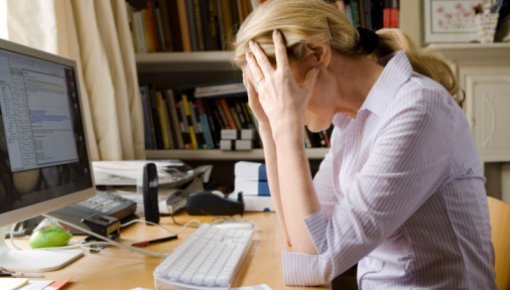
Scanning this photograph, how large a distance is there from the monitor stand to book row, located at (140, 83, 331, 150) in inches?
39.3

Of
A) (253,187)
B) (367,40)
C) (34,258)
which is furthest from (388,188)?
(253,187)

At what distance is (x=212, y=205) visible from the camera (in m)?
1.43

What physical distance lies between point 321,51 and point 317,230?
1.20 feet

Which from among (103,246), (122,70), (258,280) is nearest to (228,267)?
(258,280)

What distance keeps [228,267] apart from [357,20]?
1374 mm

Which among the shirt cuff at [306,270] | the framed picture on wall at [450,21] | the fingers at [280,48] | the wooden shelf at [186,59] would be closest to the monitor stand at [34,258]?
the shirt cuff at [306,270]

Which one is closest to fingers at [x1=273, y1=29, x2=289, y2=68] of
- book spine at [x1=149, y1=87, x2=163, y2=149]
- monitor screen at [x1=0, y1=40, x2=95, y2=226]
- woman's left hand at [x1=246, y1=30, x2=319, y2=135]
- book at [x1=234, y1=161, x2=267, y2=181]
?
woman's left hand at [x1=246, y1=30, x2=319, y2=135]

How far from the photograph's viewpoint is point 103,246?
1064 mm

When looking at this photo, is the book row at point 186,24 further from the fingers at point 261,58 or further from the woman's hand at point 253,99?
the fingers at point 261,58

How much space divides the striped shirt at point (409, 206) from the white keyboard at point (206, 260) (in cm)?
13

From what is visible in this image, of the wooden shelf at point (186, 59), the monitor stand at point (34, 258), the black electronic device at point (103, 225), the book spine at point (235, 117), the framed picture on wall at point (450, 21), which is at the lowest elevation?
the monitor stand at point (34, 258)

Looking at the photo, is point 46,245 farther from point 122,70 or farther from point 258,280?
point 122,70

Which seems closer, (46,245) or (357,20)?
(46,245)

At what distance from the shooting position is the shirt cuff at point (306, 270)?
776mm
